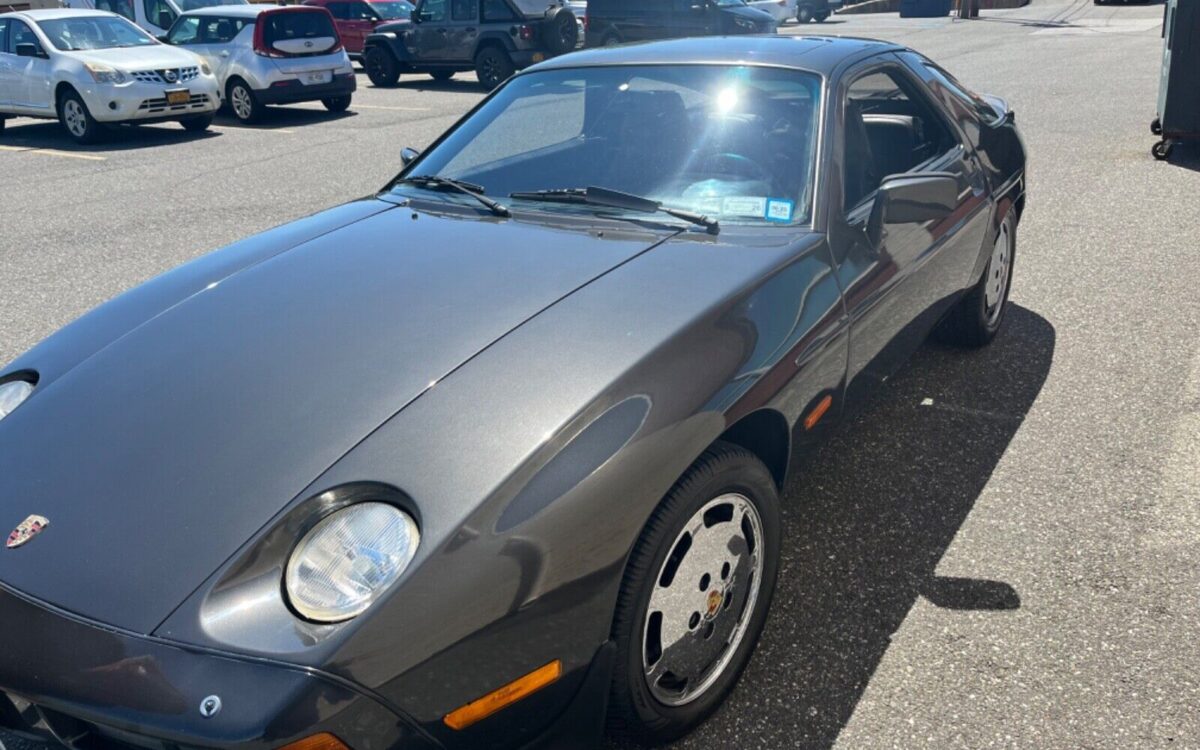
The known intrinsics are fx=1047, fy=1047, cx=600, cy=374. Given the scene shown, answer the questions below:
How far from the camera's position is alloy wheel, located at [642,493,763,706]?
2.28m

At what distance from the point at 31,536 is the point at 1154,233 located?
6.46 metres


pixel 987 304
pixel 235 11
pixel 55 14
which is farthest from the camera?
pixel 235 11

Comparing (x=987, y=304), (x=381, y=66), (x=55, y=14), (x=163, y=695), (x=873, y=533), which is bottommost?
(x=873, y=533)

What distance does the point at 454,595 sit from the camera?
1.82 metres

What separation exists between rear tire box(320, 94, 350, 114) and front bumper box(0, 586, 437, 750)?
13117 millimetres

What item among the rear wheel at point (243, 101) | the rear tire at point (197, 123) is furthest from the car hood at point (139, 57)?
the rear wheel at point (243, 101)

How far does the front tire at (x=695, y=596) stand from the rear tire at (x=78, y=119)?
11.4 metres

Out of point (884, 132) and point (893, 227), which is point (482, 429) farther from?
point (884, 132)

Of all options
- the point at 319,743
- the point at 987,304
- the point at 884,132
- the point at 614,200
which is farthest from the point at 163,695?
the point at 987,304

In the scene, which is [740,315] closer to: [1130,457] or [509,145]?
[509,145]

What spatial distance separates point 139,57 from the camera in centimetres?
1193

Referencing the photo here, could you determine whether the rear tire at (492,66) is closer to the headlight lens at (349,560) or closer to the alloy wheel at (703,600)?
the alloy wheel at (703,600)

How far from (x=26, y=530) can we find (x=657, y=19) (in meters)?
17.2

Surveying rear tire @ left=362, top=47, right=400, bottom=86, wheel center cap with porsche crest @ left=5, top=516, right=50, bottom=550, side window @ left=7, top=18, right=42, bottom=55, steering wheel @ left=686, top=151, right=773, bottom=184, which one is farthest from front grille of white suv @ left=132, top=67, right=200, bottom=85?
wheel center cap with porsche crest @ left=5, top=516, right=50, bottom=550
